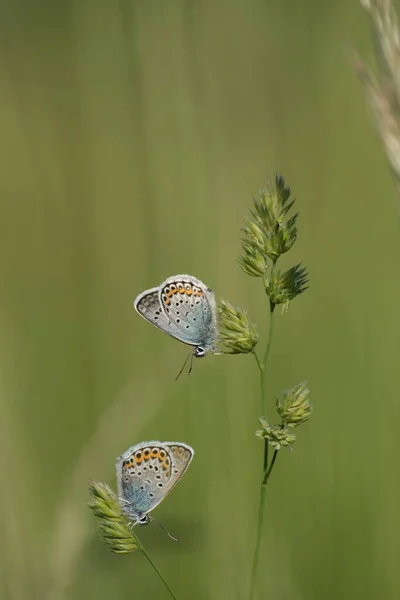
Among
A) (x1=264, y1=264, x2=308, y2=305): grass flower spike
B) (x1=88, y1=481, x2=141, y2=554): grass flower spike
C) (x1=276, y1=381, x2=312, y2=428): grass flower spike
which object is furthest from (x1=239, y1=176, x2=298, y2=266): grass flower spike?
(x1=88, y1=481, x2=141, y2=554): grass flower spike

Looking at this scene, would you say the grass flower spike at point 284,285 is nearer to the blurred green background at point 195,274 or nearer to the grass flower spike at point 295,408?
the grass flower spike at point 295,408

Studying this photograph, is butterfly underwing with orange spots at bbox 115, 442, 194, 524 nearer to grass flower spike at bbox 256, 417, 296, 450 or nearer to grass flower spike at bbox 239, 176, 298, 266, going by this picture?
grass flower spike at bbox 256, 417, 296, 450

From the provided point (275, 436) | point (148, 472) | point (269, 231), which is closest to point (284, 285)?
point (269, 231)

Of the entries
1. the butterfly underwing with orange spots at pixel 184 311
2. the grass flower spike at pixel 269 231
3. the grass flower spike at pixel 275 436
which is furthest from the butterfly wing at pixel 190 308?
the grass flower spike at pixel 275 436

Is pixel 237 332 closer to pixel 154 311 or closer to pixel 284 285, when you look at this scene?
pixel 284 285

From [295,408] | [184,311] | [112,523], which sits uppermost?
[184,311]

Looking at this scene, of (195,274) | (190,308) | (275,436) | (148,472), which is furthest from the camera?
(195,274)
